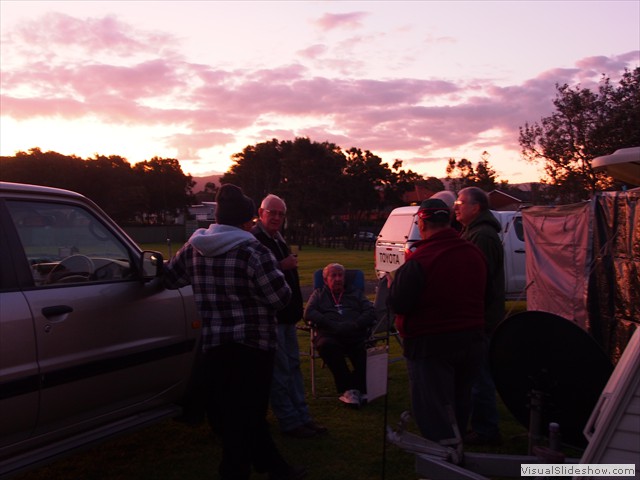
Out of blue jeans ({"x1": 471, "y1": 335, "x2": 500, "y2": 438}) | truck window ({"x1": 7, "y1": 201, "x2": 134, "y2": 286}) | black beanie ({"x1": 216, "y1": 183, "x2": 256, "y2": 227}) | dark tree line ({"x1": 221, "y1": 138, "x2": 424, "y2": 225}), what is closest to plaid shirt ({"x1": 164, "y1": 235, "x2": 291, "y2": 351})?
black beanie ({"x1": 216, "y1": 183, "x2": 256, "y2": 227})

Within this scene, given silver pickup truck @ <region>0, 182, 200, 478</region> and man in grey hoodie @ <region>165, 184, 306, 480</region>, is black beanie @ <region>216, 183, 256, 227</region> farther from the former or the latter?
silver pickup truck @ <region>0, 182, 200, 478</region>

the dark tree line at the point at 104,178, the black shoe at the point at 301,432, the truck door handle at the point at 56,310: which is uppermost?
the dark tree line at the point at 104,178

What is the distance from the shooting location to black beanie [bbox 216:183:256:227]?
3688 millimetres

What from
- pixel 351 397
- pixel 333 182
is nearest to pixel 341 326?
pixel 351 397

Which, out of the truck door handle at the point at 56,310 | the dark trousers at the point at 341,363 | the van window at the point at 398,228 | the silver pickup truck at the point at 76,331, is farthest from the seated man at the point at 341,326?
the van window at the point at 398,228

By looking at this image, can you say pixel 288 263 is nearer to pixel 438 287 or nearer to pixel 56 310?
pixel 438 287

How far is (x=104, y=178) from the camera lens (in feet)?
221

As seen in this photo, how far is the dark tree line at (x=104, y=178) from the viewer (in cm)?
6094

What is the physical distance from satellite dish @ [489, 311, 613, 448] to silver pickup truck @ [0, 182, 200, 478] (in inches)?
89.4

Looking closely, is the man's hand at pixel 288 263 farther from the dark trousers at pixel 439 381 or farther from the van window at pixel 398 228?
the van window at pixel 398 228

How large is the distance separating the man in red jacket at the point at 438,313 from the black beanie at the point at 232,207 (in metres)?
0.99

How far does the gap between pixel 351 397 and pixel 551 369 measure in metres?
2.77

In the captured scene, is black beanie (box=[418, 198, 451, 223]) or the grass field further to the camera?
the grass field

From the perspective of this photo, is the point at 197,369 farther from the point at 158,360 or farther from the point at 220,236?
the point at 220,236
